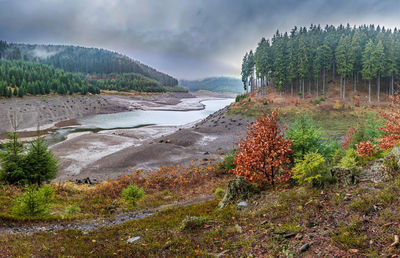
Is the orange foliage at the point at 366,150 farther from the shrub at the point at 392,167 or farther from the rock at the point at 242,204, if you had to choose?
the rock at the point at 242,204

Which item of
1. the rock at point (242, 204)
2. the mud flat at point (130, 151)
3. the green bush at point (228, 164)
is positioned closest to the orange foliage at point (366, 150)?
the rock at point (242, 204)

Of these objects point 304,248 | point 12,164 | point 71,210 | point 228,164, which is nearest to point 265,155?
point 304,248

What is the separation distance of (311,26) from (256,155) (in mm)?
104565

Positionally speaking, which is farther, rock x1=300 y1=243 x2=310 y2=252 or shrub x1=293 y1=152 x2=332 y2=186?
shrub x1=293 y1=152 x2=332 y2=186

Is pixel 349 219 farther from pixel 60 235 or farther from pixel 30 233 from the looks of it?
pixel 30 233

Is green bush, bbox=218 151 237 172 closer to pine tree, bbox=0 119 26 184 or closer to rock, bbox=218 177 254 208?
rock, bbox=218 177 254 208

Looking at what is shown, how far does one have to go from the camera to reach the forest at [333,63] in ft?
199

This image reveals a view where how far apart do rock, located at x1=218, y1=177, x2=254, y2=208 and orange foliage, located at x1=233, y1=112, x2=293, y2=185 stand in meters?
0.51

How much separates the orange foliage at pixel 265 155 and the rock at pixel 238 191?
1.69 ft

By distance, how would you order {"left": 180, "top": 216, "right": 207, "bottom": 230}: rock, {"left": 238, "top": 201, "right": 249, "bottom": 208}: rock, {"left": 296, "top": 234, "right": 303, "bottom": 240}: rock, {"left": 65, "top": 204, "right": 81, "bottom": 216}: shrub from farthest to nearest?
{"left": 65, "top": 204, "right": 81, "bottom": 216}: shrub
{"left": 238, "top": 201, "right": 249, "bottom": 208}: rock
{"left": 180, "top": 216, "right": 207, "bottom": 230}: rock
{"left": 296, "top": 234, "right": 303, "bottom": 240}: rock

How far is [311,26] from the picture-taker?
94062 millimetres

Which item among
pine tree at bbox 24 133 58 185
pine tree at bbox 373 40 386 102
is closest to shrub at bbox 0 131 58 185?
pine tree at bbox 24 133 58 185

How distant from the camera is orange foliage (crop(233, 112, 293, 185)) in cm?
1082

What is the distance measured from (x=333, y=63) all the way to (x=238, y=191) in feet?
268
